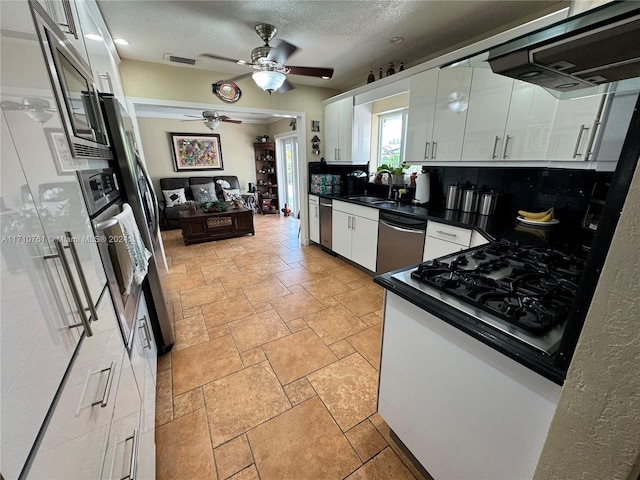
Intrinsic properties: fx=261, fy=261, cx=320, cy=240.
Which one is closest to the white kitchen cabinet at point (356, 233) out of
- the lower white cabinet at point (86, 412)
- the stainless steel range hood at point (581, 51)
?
the stainless steel range hood at point (581, 51)

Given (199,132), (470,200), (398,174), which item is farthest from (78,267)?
(199,132)

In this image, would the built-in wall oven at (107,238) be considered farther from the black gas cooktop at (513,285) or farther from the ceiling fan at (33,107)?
the black gas cooktop at (513,285)

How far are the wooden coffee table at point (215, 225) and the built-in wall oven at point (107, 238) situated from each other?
10.9 feet

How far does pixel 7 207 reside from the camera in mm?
475

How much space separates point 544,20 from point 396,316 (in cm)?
218

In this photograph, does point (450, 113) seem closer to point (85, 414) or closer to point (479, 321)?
point (479, 321)

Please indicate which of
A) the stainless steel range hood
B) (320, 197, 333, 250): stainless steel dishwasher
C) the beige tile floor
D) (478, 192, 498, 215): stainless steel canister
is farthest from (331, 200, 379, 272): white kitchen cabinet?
the stainless steel range hood

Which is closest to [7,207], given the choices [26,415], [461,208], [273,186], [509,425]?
[26,415]

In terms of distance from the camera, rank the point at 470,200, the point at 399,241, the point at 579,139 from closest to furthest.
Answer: the point at 579,139 → the point at 470,200 → the point at 399,241

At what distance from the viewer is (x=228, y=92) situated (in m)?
3.17

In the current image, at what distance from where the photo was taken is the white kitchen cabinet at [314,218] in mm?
4090

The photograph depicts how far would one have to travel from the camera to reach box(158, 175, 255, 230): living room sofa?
552cm

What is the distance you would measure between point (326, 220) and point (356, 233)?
28.7 inches

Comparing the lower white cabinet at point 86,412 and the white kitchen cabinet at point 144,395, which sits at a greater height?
the lower white cabinet at point 86,412
